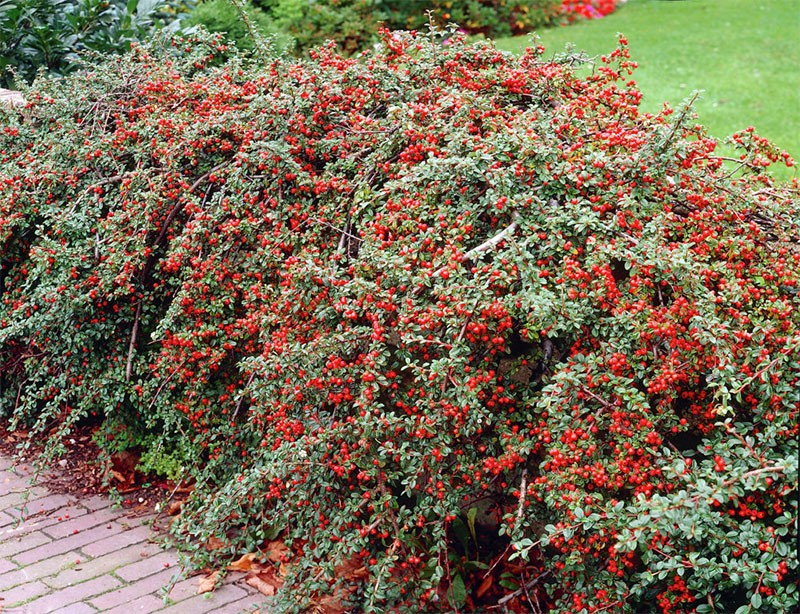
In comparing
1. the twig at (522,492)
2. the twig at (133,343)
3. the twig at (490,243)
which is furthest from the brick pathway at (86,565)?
the twig at (490,243)

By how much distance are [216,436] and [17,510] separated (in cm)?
95

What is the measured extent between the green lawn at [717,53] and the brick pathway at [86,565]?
5708mm

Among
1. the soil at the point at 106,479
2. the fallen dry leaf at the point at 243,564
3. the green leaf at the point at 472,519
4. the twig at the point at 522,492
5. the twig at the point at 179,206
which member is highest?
the twig at the point at 179,206

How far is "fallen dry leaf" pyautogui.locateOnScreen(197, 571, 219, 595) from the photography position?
332cm

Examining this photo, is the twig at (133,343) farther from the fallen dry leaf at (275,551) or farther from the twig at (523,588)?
the twig at (523,588)

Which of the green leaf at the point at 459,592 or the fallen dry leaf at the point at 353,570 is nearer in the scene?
the green leaf at the point at 459,592

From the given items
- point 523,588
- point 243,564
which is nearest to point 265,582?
point 243,564

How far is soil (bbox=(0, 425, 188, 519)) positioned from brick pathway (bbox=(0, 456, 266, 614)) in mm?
66

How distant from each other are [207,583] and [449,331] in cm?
137

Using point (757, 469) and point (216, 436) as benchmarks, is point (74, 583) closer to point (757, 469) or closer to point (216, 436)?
point (216, 436)

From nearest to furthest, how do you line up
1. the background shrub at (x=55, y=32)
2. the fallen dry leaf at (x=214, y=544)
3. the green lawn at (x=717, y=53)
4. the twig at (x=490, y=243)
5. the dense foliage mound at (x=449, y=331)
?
the dense foliage mound at (x=449, y=331), the twig at (x=490, y=243), the fallen dry leaf at (x=214, y=544), the background shrub at (x=55, y=32), the green lawn at (x=717, y=53)

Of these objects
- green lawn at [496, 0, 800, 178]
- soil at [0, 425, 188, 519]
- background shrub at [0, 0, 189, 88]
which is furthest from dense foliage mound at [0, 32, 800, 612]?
green lawn at [496, 0, 800, 178]

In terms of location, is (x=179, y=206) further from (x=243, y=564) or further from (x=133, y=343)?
(x=243, y=564)

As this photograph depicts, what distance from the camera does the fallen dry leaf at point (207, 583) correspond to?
131 inches
